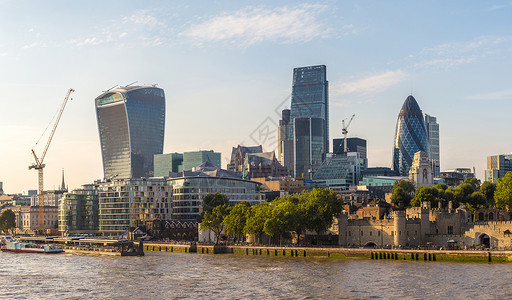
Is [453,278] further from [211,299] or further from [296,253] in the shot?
[296,253]

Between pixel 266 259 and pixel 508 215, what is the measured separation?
58893 millimetres

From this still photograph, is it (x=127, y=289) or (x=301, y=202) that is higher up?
(x=301, y=202)

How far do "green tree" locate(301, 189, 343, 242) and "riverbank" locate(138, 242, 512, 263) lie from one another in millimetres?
8068

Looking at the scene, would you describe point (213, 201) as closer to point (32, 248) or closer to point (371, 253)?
point (32, 248)

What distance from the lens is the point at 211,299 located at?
74.6 m

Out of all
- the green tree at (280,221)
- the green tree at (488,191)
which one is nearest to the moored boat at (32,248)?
the green tree at (280,221)

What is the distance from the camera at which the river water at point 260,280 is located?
Answer: 77500 millimetres

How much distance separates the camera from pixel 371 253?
4599 inches

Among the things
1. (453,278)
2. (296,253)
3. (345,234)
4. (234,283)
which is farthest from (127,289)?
(345,234)

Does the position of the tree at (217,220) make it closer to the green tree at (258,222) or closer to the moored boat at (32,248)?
the green tree at (258,222)

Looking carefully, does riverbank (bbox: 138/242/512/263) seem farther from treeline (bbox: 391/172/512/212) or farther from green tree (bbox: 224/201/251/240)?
treeline (bbox: 391/172/512/212)

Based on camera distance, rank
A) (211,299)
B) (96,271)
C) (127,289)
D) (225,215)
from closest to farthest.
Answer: (211,299)
(127,289)
(96,271)
(225,215)

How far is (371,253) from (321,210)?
1927 cm

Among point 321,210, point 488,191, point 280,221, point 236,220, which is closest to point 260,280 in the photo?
point 280,221
